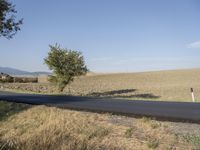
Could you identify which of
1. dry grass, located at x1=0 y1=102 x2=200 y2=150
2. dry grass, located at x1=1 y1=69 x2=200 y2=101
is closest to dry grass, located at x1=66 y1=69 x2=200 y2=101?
dry grass, located at x1=1 y1=69 x2=200 y2=101

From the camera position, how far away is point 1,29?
3081 cm

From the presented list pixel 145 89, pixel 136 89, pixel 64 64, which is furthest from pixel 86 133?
pixel 136 89

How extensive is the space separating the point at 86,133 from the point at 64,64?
3483 centimetres

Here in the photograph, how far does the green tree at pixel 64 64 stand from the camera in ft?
156

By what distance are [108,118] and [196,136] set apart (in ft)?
17.7

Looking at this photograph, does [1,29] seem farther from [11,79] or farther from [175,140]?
[11,79]

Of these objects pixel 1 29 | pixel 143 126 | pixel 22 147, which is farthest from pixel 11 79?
pixel 22 147

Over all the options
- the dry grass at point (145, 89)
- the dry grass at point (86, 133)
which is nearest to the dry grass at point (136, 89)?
the dry grass at point (145, 89)

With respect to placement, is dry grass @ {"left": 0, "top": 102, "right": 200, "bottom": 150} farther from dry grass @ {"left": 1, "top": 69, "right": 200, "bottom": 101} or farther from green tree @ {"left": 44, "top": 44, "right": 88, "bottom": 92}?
green tree @ {"left": 44, "top": 44, "right": 88, "bottom": 92}

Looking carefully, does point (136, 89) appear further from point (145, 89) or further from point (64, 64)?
point (64, 64)

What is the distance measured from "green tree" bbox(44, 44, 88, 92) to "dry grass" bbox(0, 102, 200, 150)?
28.0 metres

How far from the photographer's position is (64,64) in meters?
47.6

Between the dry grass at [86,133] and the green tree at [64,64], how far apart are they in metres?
28.0

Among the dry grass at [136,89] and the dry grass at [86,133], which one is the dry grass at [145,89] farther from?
the dry grass at [86,133]
